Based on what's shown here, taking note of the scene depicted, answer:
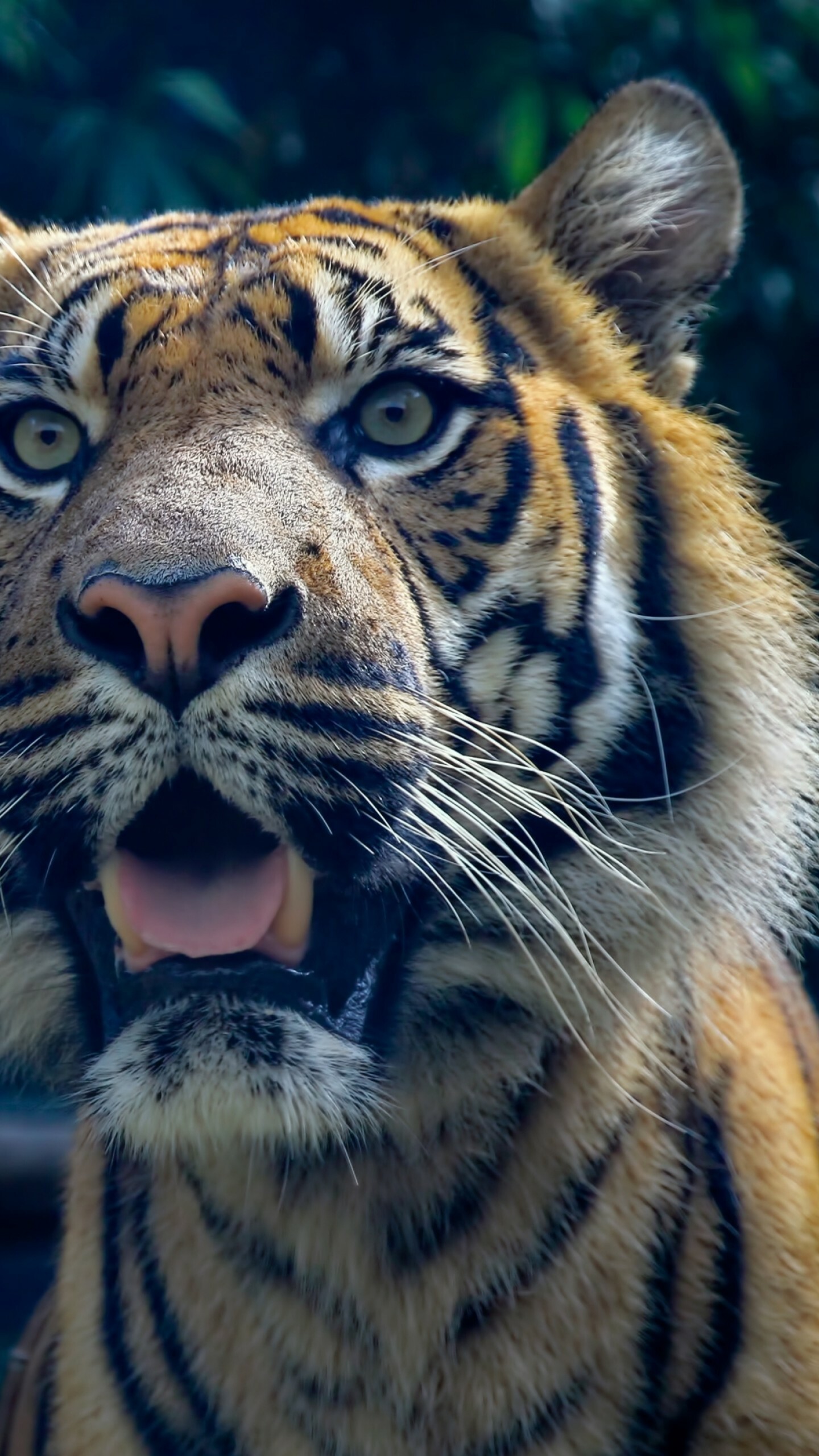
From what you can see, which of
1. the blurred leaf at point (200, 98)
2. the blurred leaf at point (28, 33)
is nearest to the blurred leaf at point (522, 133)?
the blurred leaf at point (200, 98)

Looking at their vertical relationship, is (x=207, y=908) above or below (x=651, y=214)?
below

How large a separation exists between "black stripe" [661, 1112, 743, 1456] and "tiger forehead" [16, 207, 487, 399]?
0.51 m

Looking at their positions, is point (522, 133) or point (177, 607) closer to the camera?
point (177, 607)

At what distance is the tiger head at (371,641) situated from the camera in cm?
77

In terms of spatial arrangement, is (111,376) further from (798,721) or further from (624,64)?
(624,64)

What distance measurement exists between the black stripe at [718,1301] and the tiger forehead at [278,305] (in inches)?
20.1

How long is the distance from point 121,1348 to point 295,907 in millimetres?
402

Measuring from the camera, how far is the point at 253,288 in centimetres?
93

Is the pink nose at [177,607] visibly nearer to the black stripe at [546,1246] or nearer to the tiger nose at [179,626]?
the tiger nose at [179,626]

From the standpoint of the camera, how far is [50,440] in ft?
3.13

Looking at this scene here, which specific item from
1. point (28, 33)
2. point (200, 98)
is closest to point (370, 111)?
point (200, 98)

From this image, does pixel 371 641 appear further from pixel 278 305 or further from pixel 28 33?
pixel 28 33

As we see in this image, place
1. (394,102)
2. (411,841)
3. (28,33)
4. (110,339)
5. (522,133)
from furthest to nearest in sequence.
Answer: (394,102) < (28,33) < (522,133) < (110,339) < (411,841)

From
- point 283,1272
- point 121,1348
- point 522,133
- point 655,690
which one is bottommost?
point 121,1348
